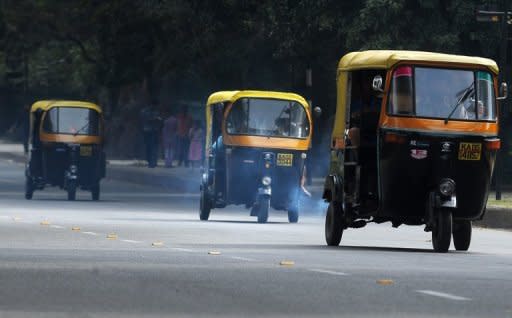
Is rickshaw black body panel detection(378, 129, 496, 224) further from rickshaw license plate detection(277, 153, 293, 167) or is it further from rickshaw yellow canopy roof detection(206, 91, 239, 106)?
rickshaw yellow canopy roof detection(206, 91, 239, 106)

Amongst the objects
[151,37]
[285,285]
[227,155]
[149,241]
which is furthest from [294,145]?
A: [151,37]

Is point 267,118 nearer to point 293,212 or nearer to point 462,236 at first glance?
point 293,212

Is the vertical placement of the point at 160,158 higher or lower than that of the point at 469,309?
lower

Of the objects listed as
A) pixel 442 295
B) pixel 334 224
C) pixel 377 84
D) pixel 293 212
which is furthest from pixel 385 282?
pixel 293 212

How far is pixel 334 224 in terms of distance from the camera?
869 inches

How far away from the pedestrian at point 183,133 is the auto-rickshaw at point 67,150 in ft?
47.7

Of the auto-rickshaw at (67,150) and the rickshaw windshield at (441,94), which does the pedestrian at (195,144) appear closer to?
the auto-rickshaw at (67,150)

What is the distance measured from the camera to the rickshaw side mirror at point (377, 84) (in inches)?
828

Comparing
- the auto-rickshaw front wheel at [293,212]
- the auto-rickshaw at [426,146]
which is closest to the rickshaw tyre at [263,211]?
the auto-rickshaw front wheel at [293,212]

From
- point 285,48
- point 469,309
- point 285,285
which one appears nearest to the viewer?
point 469,309

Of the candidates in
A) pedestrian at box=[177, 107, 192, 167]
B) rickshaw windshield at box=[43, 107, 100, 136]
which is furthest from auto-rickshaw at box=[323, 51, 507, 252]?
pedestrian at box=[177, 107, 192, 167]

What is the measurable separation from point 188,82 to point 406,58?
3793 cm

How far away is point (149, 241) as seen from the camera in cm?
2275

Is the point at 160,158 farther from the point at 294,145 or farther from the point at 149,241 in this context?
the point at 149,241
